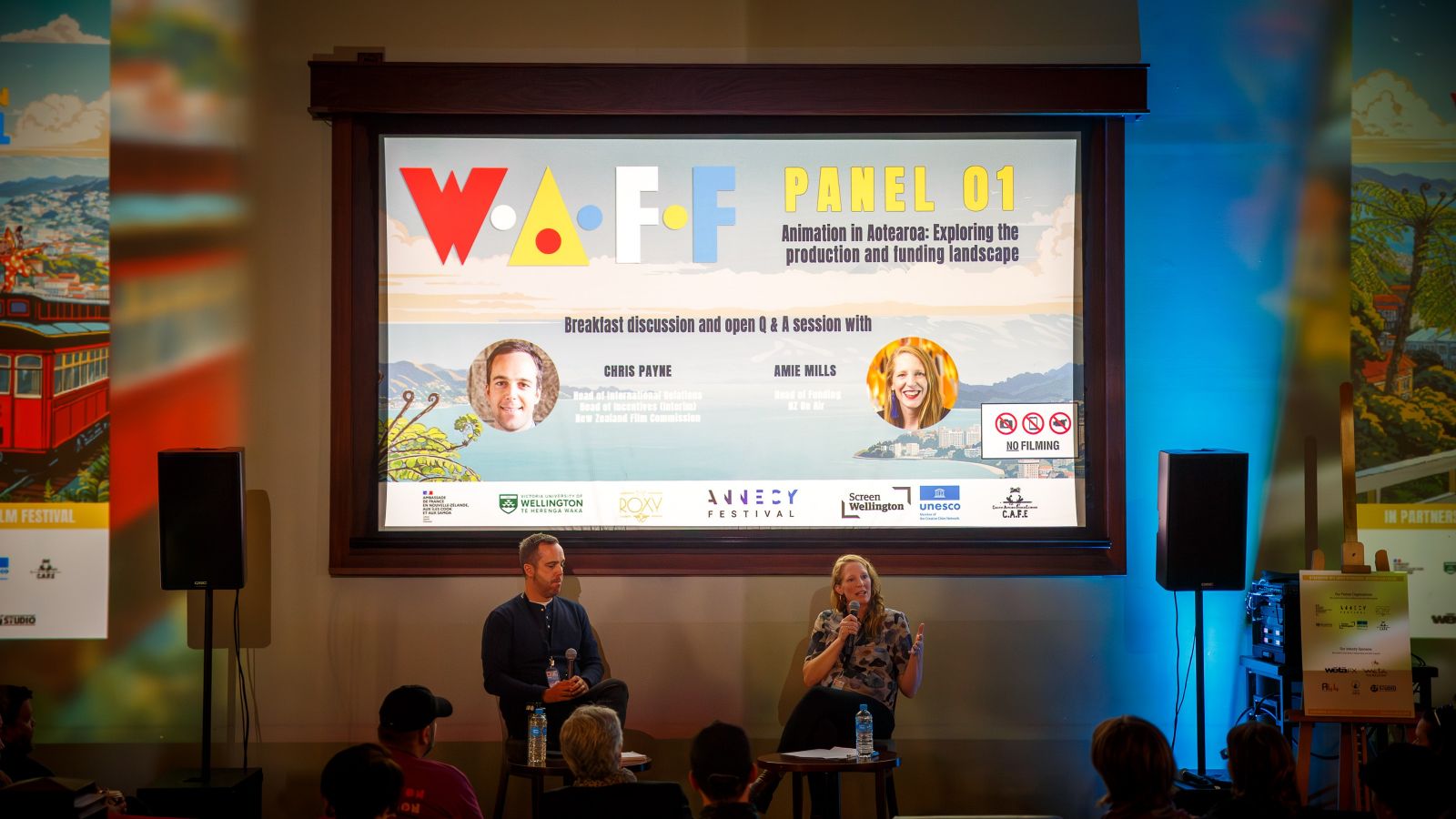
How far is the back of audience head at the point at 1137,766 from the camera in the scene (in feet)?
9.52

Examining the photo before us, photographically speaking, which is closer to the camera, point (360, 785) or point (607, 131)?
point (360, 785)

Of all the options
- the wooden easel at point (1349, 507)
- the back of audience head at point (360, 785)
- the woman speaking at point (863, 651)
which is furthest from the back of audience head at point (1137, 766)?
the wooden easel at point (1349, 507)

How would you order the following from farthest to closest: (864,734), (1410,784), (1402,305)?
(1402,305) → (864,734) → (1410,784)

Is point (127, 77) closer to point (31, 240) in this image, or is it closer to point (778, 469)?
point (31, 240)

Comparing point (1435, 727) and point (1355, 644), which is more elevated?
point (1355, 644)

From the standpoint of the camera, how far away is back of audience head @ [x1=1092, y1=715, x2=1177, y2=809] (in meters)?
2.90

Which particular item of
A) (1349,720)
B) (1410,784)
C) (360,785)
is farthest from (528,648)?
(1349,720)

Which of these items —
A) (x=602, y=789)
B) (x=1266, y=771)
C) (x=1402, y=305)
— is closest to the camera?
(x=1266, y=771)

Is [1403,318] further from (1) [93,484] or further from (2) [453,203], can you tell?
(1) [93,484]

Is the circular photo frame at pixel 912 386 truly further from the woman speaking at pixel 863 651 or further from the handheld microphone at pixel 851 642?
the handheld microphone at pixel 851 642

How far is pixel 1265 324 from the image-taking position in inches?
221

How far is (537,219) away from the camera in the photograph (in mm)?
5516

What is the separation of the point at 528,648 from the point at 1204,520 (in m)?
2.99

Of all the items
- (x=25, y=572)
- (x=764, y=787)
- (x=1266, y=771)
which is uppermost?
(x=25, y=572)
